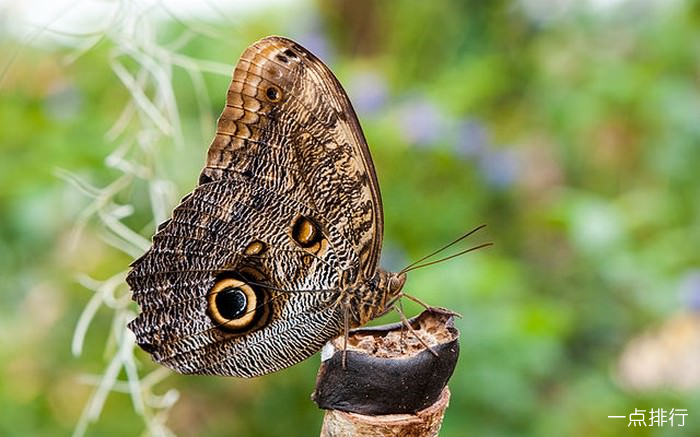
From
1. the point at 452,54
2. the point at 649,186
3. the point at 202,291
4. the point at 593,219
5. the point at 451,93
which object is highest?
the point at 452,54

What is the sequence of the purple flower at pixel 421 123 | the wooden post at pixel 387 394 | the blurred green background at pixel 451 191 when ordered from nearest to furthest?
the wooden post at pixel 387 394 < the blurred green background at pixel 451 191 < the purple flower at pixel 421 123

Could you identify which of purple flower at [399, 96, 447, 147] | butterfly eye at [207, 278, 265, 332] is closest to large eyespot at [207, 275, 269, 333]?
butterfly eye at [207, 278, 265, 332]

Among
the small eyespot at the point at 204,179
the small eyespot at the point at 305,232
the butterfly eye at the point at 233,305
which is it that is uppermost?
the small eyespot at the point at 204,179

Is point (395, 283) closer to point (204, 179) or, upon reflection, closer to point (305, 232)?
point (305, 232)

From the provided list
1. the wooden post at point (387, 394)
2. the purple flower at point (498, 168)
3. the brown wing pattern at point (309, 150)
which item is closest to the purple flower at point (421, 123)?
the purple flower at point (498, 168)

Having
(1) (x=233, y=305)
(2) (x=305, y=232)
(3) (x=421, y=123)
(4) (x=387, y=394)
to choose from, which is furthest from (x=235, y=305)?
(3) (x=421, y=123)

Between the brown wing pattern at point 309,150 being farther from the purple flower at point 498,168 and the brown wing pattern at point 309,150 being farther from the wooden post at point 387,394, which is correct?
the purple flower at point 498,168

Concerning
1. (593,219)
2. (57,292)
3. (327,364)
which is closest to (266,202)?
(327,364)

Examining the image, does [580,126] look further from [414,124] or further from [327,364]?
[327,364]
